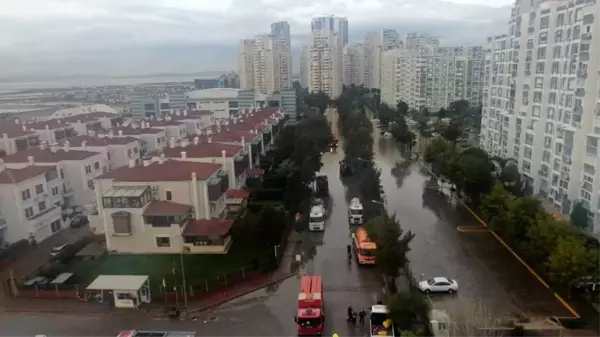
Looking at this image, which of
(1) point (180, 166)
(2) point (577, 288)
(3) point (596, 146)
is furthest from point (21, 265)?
(3) point (596, 146)

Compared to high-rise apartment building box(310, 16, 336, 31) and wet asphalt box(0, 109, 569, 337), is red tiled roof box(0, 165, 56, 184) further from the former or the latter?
high-rise apartment building box(310, 16, 336, 31)

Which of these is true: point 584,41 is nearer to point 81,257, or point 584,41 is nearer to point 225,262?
point 225,262

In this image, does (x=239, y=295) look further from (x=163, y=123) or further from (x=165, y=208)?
(x=163, y=123)

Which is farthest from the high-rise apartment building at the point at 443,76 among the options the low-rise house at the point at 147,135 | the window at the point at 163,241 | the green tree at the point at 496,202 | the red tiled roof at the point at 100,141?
the window at the point at 163,241

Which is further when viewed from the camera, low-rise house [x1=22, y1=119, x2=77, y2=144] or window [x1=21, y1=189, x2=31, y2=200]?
low-rise house [x1=22, y1=119, x2=77, y2=144]

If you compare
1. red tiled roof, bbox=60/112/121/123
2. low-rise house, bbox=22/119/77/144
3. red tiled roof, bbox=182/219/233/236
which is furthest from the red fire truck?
red tiled roof, bbox=60/112/121/123

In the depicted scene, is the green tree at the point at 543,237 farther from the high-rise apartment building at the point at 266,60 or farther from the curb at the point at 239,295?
the high-rise apartment building at the point at 266,60
